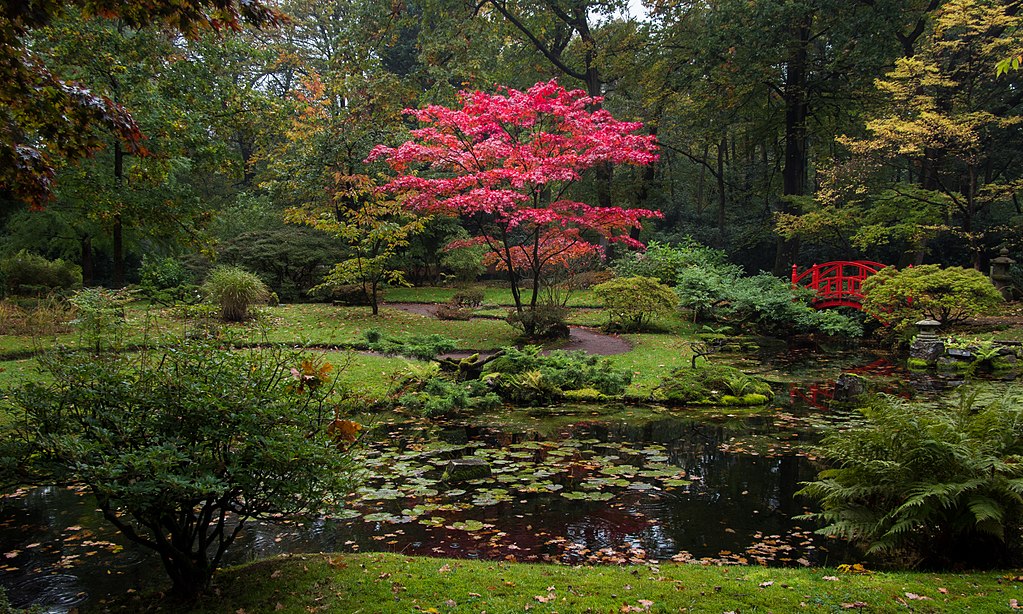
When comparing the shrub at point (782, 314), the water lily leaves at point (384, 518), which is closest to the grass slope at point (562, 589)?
the water lily leaves at point (384, 518)

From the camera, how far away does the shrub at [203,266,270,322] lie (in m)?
14.0

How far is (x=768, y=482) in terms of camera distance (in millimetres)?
6199

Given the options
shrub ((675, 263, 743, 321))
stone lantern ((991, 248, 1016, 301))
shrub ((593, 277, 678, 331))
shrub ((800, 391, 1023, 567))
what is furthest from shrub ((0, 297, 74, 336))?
stone lantern ((991, 248, 1016, 301))

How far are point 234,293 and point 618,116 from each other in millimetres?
19344

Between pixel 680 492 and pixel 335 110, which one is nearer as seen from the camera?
pixel 680 492

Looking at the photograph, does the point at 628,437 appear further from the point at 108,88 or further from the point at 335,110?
the point at 335,110

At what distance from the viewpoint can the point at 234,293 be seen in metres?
14.1

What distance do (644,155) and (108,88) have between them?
1165 centimetres

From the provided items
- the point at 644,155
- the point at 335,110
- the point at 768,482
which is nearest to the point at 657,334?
the point at 644,155

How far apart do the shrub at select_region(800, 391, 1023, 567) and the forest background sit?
434 inches

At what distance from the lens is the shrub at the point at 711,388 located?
31.4 ft

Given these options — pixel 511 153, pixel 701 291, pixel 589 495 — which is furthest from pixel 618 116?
pixel 589 495

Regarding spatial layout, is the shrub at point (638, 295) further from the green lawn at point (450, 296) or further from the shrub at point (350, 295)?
the shrub at point (350, 295)

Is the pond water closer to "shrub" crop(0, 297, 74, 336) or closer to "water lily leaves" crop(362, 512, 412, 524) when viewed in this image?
"water lily leaves" crop(362, 512, 412, 524)
